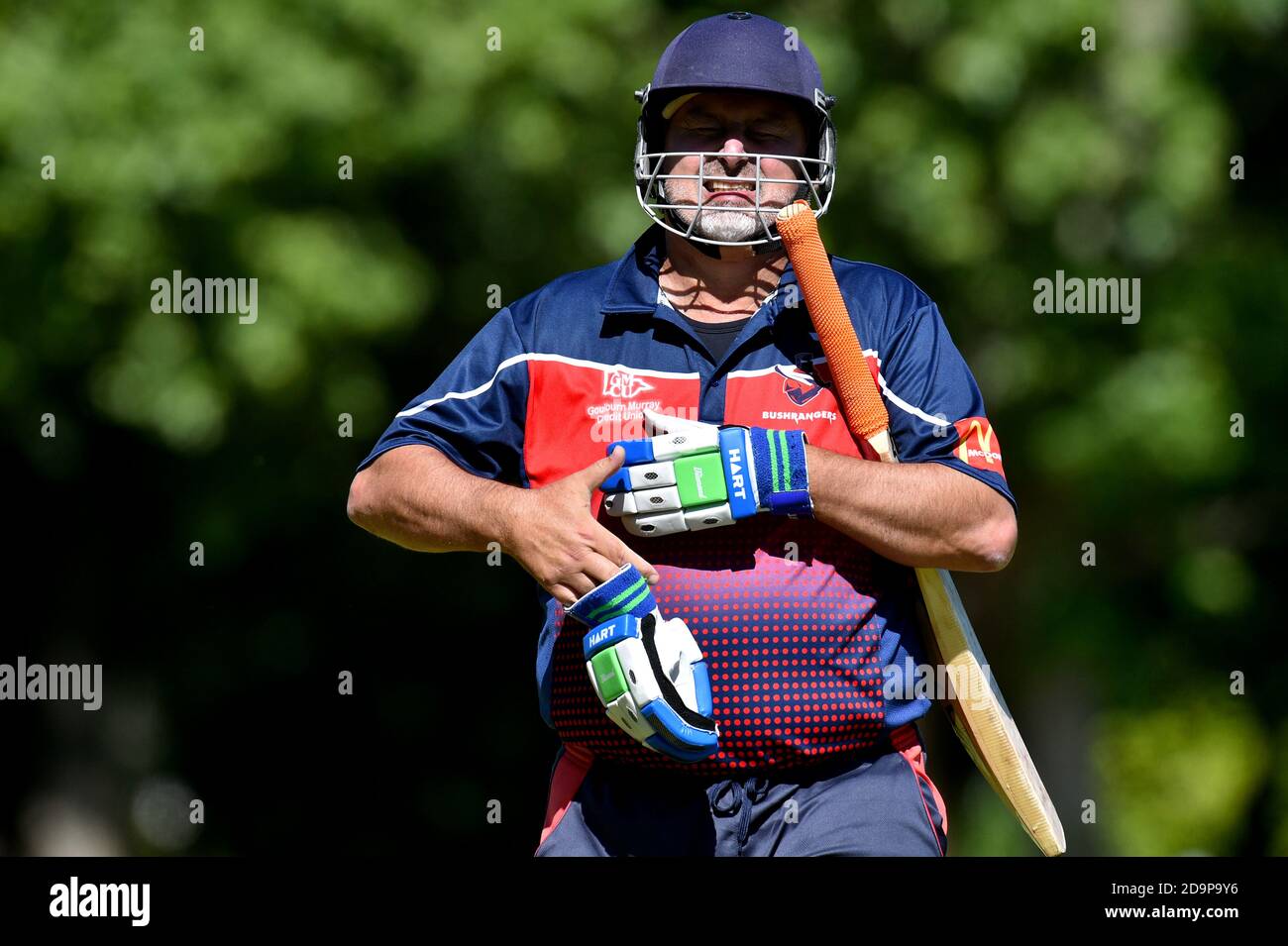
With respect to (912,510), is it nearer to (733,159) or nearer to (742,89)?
(733,159)

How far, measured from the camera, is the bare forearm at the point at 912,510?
12.8 feet

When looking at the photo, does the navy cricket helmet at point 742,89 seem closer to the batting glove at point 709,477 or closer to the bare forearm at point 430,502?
the batting glove at point 709,477

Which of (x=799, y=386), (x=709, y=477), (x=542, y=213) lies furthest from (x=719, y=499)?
(x=542, y=213)

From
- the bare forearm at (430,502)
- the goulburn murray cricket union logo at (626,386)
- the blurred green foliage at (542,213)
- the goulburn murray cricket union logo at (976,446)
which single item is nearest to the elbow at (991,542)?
the goulburn murray cricket union logo at (976,446)

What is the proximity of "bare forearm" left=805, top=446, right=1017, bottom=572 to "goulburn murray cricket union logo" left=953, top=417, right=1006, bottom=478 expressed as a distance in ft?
0.19

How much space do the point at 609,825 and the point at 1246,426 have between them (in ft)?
23.6

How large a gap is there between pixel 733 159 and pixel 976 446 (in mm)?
802

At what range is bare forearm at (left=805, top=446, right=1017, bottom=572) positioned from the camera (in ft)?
12.8

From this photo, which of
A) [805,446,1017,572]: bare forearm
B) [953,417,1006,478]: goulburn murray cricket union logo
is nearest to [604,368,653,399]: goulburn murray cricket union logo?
[805,446,1017,572]: bare forearm

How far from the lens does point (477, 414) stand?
13.9 ft

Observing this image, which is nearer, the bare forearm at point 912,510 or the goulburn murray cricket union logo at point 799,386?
the bare forearm at point 912,510

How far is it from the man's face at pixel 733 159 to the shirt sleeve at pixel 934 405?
0.39 meters

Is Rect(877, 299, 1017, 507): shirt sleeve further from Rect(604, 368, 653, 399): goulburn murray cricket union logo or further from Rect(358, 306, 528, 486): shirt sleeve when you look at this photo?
Rect(358, 306, 528, 486): shirt sleeve

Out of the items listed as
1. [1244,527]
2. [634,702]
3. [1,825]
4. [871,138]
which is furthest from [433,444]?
[1,825]
